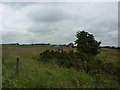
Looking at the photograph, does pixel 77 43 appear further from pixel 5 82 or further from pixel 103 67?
pixel 5 82

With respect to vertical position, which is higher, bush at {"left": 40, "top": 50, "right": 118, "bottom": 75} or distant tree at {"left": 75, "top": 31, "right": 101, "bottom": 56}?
distant tree at {"left": 75, "top": 31, "right": 101, "bottom": 56}

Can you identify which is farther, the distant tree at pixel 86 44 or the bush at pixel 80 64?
the distant tree at pixel 86 44

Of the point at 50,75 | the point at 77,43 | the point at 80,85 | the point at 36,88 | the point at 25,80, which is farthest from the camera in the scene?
the point at 77,43

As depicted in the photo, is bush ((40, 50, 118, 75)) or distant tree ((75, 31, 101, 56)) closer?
bush ((40, 50, 118, 75))

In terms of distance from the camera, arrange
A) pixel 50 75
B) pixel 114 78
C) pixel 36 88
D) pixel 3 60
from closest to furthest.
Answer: pixel 36 88, pixel 50 75, pixel 114 78, pixel 3 60

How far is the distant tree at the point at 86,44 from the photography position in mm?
22953

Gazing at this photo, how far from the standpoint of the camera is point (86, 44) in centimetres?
2325

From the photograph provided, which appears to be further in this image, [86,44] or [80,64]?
[86,44]

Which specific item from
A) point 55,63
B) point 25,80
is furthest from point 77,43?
point 25,80

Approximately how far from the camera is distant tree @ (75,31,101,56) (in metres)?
23.0

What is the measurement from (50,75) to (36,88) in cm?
254

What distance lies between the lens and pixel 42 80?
29.5 ft

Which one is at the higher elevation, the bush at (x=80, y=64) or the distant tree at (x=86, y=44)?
the distant tree at (x=86, y=44)

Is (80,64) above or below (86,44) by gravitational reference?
below
